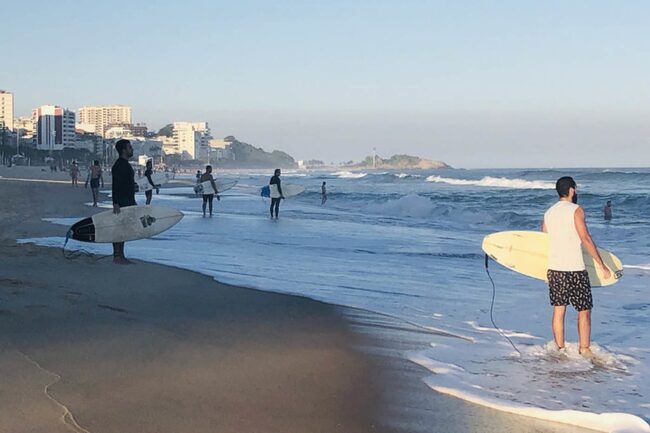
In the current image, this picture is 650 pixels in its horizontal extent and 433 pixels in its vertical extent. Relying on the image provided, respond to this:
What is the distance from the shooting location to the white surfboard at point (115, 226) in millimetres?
9375

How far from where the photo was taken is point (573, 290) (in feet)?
18.5

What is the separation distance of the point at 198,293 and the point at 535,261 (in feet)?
11.0

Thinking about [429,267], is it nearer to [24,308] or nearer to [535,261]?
[535,261]

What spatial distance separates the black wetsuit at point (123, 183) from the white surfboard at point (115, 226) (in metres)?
0.12

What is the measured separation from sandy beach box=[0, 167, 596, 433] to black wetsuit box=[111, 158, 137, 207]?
212cm

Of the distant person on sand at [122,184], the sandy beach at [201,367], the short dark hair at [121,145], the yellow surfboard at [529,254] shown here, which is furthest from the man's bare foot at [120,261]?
the yellow surfboard at [529,254]

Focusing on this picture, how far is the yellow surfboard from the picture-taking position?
6547mm

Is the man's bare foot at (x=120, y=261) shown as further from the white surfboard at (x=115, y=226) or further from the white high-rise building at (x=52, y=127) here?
the white high-rise building at (x=52, y=127)

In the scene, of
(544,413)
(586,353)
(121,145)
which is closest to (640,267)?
(586,353)

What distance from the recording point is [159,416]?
3740mm

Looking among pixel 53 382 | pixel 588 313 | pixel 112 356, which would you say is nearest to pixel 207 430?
pixel 53 382

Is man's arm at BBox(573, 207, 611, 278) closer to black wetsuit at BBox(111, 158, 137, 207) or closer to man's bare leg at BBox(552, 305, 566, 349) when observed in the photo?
man's bare leg at BBox(552, 305, 566, 349)

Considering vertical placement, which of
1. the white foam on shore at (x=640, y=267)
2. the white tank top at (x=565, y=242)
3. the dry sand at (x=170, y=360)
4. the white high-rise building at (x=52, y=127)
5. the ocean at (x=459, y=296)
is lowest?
the white foam on shore at (x=640, y=267)

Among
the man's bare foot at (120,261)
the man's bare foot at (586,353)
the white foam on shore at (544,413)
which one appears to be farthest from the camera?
the man's bare foot at (120,261)
